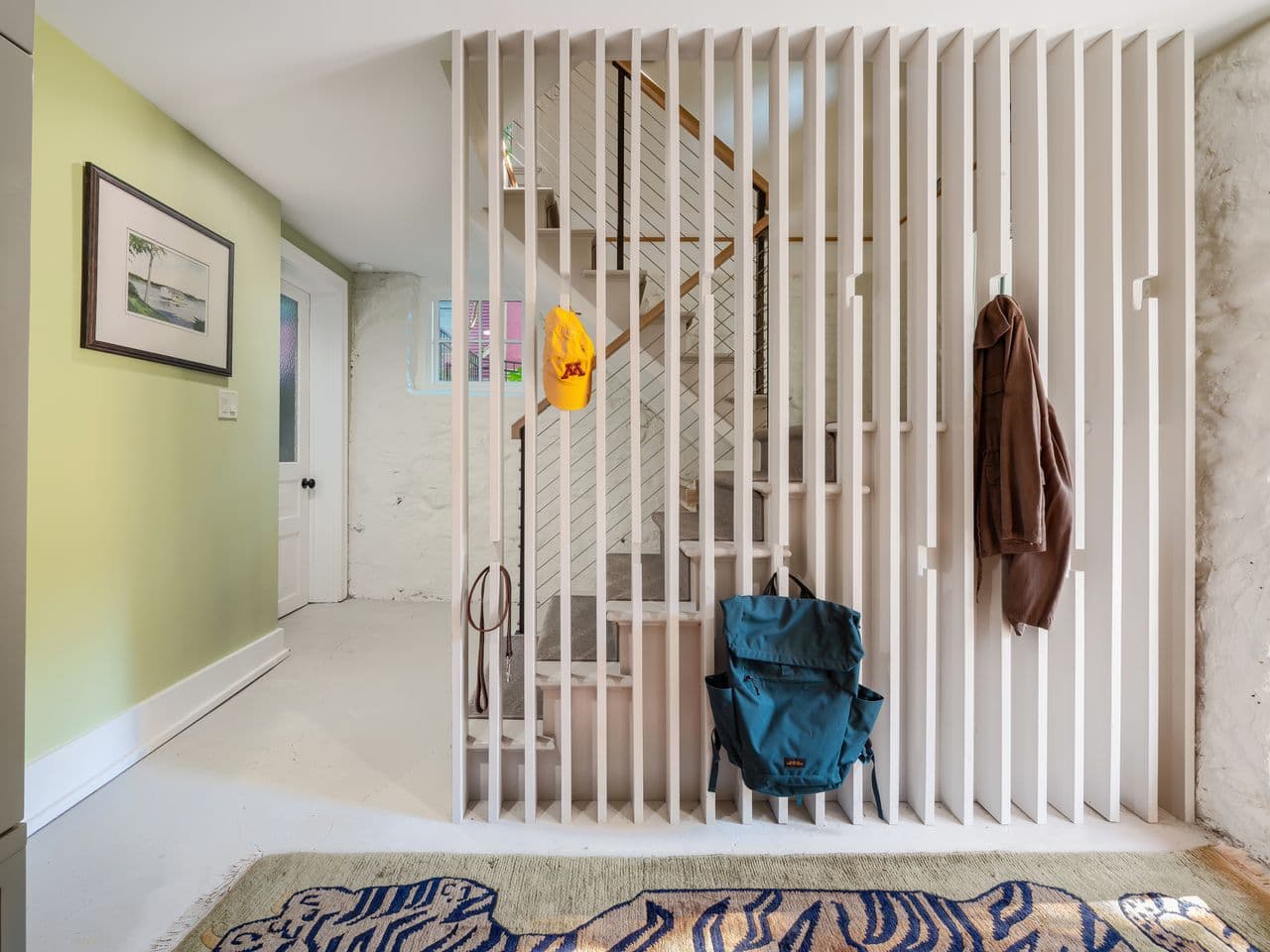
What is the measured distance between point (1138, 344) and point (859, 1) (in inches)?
48.8

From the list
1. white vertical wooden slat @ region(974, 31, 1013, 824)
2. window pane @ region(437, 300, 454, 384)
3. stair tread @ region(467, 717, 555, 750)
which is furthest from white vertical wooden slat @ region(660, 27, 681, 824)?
window pane @ region(437, 300, 454, 384)

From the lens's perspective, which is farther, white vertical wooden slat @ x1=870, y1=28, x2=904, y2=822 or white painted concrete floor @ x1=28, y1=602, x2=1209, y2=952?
white vertical wooden slat @ x1=870, y1=28, x2=904, y2=822

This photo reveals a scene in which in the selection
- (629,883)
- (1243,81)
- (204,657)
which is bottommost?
(629,883)

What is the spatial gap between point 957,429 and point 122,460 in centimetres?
270

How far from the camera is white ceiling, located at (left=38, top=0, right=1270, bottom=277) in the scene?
164 cm

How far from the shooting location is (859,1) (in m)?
1.62

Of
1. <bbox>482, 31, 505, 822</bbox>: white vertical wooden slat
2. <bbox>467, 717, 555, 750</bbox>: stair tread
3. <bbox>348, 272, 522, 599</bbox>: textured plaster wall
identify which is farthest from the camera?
<bbox>348, 272, 522, 599</bbox>: textured plaster wall

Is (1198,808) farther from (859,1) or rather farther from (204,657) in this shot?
(204,657)

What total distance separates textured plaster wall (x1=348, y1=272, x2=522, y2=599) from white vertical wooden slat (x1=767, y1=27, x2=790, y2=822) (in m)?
2.63

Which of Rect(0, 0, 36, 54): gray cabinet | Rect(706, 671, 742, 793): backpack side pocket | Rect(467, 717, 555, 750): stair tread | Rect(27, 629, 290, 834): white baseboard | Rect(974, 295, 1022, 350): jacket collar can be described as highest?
Rect(0, 0, 36, 54): gray cabinet

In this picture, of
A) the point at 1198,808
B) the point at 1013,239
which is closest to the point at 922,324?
the point at 1013,239

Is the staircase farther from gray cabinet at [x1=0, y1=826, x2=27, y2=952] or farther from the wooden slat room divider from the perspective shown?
gray cabinet at [x1=0, y1=826, x2=27, y2=952]

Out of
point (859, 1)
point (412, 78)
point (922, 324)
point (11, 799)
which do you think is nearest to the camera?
point (11, 799)

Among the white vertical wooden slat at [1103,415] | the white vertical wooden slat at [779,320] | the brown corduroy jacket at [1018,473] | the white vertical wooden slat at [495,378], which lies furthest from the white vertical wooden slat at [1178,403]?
the white vertical wooden slat at [495,378]
